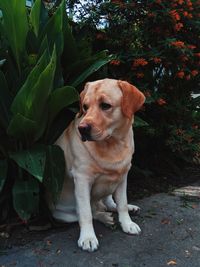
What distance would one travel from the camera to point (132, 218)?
159 inches

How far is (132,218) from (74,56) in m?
1.65

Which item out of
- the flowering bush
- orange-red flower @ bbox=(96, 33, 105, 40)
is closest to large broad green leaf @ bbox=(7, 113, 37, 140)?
the flowering bush

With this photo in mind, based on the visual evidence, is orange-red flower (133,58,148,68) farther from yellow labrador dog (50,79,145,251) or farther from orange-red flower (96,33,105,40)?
yellow labrador dog (50,79,145,251)

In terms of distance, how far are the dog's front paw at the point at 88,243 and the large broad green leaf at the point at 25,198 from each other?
Result: 477 mm

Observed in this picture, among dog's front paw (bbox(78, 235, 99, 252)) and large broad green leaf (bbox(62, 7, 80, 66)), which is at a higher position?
large broad green leaf (bbox(62, 7, 80, 66))

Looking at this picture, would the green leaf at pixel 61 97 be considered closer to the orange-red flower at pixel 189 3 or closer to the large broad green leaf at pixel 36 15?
the large broad green leaf at pixel 36 15

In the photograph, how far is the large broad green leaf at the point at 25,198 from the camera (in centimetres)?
344

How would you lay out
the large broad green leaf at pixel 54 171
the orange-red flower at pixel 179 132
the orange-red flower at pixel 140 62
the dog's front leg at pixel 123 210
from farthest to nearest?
the orange-red flower at pixel 179 132
the orange-red flower at pixel 140 62
the dog's front leg at pixel 123 210
the large broad green leaf at pixel 54 171

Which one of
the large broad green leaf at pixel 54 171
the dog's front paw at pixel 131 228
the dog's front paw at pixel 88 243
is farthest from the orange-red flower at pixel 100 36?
the dog's front paw at pixel 88 243

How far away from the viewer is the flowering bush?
4.83 metres

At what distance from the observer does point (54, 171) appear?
3.57m

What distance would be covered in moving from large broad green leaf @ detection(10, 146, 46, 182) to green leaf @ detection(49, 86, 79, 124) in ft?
1.19

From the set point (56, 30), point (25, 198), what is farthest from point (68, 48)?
point (25, 198)

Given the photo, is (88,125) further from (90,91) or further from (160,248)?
(160,248)
